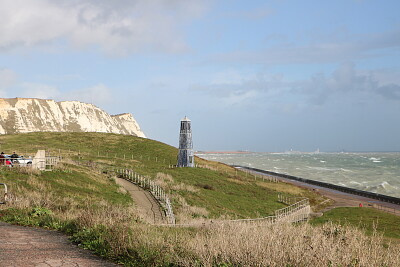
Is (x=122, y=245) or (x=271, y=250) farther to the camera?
(x=122, y=245)

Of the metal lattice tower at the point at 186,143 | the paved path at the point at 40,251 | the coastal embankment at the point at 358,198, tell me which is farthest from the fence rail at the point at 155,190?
the coastal embankment at the point at 358,198

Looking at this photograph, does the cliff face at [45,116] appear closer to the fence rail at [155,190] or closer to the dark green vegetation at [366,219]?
the fence rail at [155,190]

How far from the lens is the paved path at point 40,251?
905 cm

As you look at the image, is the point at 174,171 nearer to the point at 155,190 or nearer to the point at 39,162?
the point at 155,190

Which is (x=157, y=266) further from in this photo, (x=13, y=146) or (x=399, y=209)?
(x=13, y=146)

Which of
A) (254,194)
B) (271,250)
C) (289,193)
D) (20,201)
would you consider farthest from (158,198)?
(289,193)

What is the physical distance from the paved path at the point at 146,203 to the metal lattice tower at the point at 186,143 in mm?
24269

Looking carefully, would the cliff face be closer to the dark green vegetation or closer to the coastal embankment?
the coastal embankment

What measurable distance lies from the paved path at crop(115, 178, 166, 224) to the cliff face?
442ft

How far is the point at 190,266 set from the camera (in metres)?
8.06

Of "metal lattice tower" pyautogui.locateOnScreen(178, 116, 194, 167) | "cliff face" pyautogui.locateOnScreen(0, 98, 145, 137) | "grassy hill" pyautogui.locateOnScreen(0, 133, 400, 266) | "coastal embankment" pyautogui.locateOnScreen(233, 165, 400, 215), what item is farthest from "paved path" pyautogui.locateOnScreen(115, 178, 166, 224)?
"cliff face" pyautogui.locateOnScreen(0, 98, 145, 137)

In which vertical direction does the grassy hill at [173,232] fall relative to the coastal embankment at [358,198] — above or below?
above

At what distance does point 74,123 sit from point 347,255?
18735 cm

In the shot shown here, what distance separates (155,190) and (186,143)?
2770 centimetres
